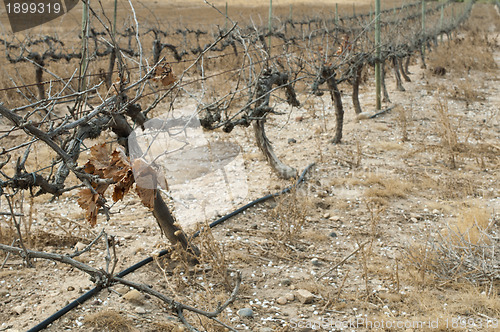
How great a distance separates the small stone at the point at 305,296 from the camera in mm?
3340

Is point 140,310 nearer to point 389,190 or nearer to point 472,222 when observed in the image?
point 472,222

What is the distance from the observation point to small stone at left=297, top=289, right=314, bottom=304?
3.34 m

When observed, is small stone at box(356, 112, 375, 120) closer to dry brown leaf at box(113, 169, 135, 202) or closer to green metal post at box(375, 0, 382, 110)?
green metal post at box(375, 0, 382, 110)

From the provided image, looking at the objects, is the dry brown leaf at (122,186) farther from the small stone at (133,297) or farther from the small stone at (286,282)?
the small stone at (286,282)

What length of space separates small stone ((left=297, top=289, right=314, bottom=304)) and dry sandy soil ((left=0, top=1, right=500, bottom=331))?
0.08 ft

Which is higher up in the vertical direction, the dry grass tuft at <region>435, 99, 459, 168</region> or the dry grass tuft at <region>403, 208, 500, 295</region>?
the dry grass tuft at <region>435, 99, 459, 168</region>

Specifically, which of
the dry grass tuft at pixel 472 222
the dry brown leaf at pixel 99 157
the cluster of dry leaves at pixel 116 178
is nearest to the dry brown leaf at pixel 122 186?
the cluster of dry leaves at pixel 116 178

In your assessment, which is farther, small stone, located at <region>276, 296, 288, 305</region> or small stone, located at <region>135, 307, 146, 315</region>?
small stone, located at <region>276, 296, 288, 305</region>

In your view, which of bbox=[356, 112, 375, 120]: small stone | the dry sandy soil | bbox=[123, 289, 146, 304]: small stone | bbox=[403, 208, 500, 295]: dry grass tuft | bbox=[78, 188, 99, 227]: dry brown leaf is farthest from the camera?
bbox=[356, 112, 375, 120]: small stone

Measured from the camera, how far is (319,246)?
4.25 m

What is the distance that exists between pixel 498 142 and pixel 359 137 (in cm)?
201

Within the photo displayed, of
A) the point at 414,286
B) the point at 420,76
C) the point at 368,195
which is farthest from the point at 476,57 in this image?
the point at 414,286

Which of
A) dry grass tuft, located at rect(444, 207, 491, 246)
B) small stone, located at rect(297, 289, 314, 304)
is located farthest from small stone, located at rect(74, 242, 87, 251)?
dry grass tuft, located at rect(444, 207, 491, 246)

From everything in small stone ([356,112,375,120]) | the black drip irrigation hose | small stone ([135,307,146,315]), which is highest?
small stone ([356,112,375,120])
